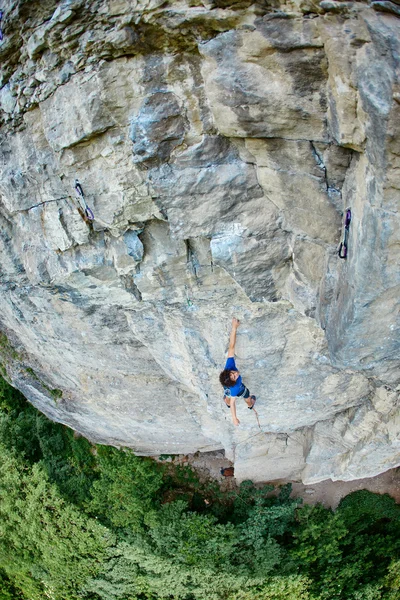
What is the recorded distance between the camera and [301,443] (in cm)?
860

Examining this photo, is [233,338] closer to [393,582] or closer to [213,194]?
[213,194]

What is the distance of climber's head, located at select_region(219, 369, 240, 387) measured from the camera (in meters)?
5.70

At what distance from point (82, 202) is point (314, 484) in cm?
843

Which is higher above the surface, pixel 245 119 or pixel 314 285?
pixel 245 119

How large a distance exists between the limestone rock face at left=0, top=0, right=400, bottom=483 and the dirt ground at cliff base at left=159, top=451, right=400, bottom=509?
3.44 m

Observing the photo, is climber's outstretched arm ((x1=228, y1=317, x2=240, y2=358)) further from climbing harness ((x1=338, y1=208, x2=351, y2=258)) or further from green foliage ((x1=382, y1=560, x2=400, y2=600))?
green foliage ((x1=382, y1=560, x2=400, y2=600))

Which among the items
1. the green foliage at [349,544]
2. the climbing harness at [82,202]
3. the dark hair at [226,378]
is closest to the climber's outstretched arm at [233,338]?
the dark hair at [226,378]

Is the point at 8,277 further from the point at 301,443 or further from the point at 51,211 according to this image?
the point at 301,443

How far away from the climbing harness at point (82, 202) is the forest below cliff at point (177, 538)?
629cm

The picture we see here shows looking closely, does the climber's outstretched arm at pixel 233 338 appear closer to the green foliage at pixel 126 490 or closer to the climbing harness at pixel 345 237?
the climbing harness at pixel 345 237

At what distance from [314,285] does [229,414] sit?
124 inches

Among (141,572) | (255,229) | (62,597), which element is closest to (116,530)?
(141,572)

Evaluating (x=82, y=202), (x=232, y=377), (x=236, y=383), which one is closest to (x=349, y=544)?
(x=236, y=383)

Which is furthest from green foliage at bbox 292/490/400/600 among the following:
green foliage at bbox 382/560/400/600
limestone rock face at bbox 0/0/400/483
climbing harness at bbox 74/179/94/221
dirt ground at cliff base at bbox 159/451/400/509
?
climbing harness at bbox 74/179/94/221
